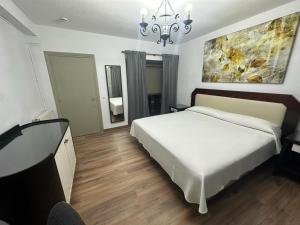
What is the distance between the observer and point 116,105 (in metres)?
3.76

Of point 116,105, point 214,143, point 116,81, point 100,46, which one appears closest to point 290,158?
point 214,143

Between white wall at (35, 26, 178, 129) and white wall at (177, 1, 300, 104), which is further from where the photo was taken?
white wall at (35, 26, 178, 129)

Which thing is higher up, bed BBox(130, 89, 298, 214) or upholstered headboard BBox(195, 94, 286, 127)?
upholstered headboard BBox(195, 94, 286, 127)

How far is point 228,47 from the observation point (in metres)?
2.83

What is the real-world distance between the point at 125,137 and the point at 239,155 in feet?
8.24

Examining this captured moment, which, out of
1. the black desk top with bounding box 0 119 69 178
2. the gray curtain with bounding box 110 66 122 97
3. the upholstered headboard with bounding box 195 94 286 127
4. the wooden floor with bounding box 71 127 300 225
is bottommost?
the wooden floor with bounding box 71 127 300 225

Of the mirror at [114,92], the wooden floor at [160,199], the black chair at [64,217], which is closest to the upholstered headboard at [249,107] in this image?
the wooden floor at [160,199]

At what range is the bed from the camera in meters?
1.34

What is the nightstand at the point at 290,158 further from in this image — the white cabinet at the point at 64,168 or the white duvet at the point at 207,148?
the white cabinet at the point at 64,168

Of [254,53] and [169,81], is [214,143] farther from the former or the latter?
[169,81]

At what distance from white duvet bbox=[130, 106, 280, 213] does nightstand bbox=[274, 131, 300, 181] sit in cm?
11

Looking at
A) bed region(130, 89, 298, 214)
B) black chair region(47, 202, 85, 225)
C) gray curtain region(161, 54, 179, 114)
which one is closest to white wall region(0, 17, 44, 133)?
black chair region(47, 202, 85, 225)

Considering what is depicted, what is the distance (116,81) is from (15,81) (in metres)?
2.04

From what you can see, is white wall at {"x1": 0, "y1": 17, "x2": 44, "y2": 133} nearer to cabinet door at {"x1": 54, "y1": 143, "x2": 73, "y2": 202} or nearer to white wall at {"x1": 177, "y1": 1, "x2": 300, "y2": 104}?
cabinet door at {"x1": 54, "y1": 143, "x2": 73, "y2": 202}
